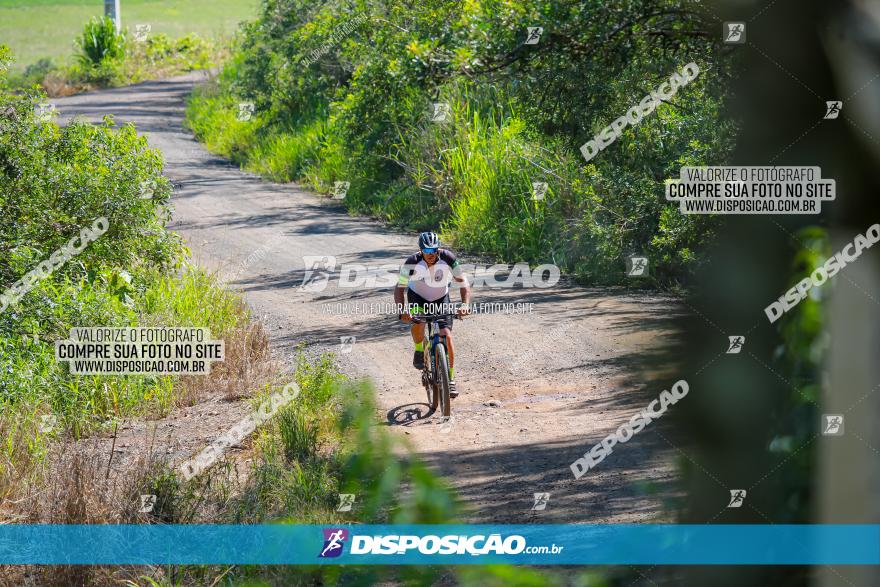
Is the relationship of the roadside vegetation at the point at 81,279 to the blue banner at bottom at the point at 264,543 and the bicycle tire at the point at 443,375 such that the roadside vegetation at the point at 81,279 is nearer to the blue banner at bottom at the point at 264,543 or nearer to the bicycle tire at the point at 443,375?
the blue banner at bottom at the point at 264,543

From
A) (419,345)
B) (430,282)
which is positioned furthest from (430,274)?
(419,345)

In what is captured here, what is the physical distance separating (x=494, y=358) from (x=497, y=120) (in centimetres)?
953

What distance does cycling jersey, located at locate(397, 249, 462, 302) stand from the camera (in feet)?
31.2

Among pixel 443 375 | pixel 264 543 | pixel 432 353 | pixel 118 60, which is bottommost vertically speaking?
pixel 264 543

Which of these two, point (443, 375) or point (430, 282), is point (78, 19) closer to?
point (430, 282)

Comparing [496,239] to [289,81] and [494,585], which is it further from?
[494,585]

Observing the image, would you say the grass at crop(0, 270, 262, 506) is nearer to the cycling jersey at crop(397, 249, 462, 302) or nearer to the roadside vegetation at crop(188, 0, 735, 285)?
the cycling jersey at crop(397, 249, 462, 302)

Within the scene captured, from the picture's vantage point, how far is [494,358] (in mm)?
11922

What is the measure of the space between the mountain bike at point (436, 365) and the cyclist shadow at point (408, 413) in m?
0.13

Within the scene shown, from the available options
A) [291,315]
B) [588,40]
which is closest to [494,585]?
[588,40]

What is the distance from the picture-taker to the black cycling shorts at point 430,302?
9523 millimetres

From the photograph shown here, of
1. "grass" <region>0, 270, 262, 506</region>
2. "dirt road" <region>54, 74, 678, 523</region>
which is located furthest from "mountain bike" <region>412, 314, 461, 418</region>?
"grass" <region>0, 270, 262, 506</region>

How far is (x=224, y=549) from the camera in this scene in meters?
6.47

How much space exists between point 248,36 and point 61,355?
2149cm
